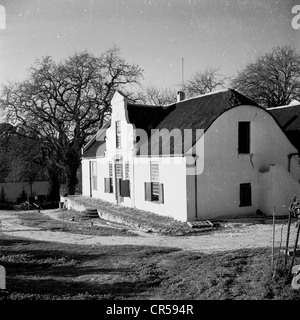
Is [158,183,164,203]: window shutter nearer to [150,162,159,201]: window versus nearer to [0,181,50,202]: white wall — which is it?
[150,162,159,201]: window

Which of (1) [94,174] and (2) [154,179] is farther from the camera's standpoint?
(1) [94,174]

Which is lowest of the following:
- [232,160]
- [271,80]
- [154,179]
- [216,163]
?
[154,179]

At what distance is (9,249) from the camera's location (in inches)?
432

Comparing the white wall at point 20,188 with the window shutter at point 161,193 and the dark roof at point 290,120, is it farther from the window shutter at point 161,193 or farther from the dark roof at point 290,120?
the dark roof at point 290,120

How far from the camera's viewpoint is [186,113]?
16.0m

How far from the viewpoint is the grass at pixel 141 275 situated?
19.2 feet

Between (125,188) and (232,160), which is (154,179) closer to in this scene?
(125,188)

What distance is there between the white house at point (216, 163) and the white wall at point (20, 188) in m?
20.7

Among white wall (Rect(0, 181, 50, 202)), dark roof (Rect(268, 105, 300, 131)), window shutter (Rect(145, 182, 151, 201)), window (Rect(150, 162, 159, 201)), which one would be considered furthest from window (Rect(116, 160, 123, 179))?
white wall (Rect(0, 181, 50, 202))

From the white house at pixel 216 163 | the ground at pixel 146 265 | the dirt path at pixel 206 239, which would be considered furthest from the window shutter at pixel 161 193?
the dirt path at pixel 206 239

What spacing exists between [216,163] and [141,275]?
7.12 meters

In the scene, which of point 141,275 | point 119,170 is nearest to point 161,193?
point 119,170

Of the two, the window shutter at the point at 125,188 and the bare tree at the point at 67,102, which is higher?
the bare tree at the point at 67,102

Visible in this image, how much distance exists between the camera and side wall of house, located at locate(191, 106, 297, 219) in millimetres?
13391
